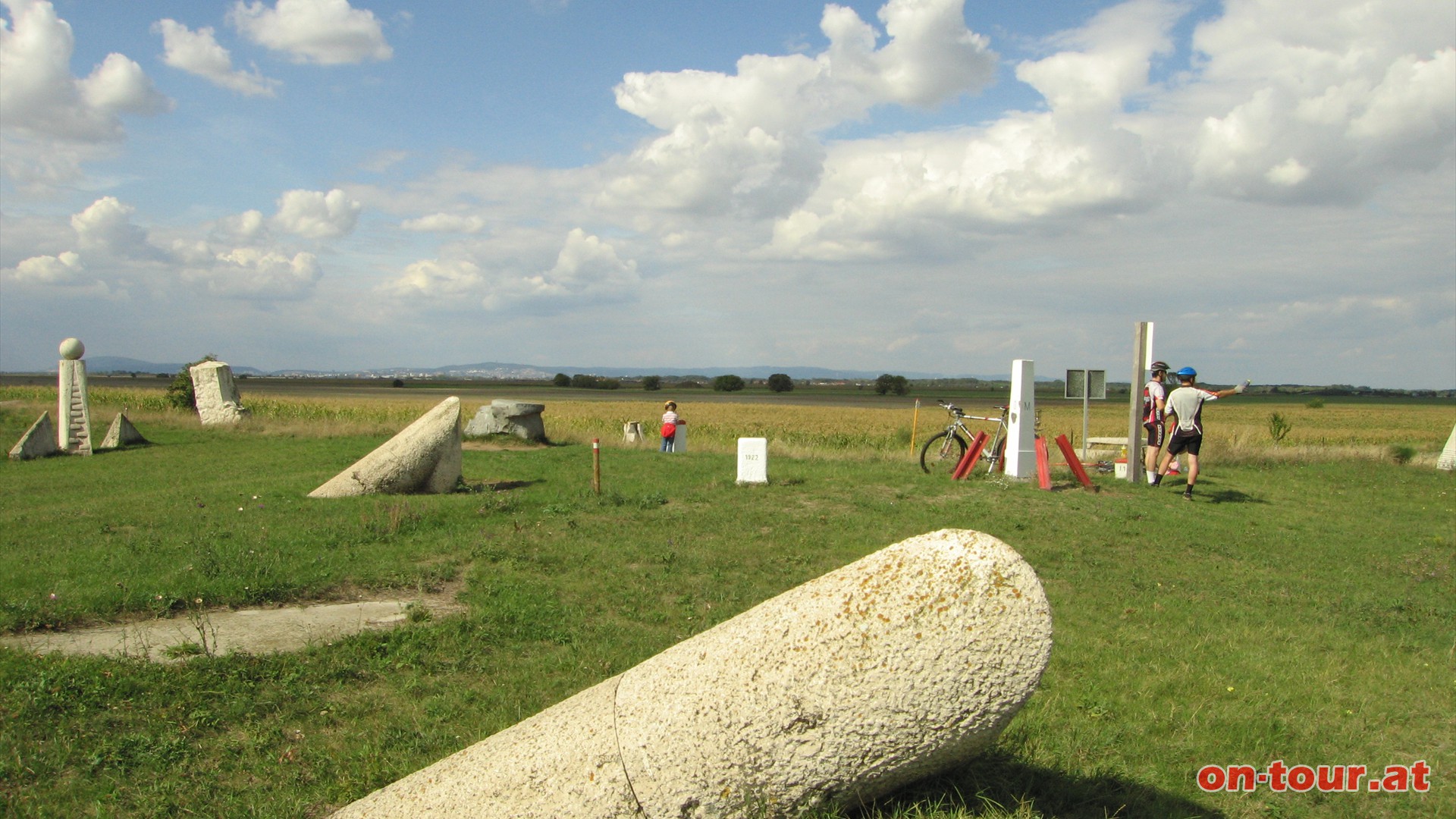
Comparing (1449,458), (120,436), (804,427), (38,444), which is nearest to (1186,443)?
(1449,458)

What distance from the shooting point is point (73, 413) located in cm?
1914

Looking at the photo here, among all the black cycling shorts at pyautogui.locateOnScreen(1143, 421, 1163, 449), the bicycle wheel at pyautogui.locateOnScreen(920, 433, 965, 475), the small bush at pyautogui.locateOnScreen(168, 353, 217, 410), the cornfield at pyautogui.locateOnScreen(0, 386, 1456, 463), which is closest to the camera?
the black cycling shorts at pyautogui.locateOnScreen(1143, 421, 1163, 449)

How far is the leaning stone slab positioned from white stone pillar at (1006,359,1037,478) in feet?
38.4

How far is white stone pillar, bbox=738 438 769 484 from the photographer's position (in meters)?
13.9

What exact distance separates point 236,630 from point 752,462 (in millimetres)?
8593

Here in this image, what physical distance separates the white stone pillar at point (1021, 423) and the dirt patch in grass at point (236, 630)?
987cm

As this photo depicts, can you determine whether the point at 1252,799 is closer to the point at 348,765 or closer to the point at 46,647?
the point at 348,765

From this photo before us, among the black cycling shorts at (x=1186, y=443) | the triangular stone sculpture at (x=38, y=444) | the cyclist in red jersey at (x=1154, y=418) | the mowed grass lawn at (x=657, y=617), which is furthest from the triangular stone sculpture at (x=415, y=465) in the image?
the cyclist in red jersey at (x=1154, y=418)

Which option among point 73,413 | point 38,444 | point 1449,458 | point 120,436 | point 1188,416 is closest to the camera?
point 1188,416

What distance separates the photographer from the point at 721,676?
307 centimetres

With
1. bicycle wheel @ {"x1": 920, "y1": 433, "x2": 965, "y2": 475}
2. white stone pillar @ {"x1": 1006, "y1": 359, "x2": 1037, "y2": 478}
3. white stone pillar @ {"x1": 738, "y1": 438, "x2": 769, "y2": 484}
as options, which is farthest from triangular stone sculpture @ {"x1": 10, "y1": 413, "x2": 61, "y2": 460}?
white stone pillar @ {"x1": 1006, "y1": 359, "x2": 1037, "y2": 478}

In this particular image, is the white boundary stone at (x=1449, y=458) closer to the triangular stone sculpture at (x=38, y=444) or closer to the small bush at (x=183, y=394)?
the triangular stone sculpture at (x=38, y=444)

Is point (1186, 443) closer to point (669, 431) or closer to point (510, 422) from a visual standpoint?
point (669, 431)

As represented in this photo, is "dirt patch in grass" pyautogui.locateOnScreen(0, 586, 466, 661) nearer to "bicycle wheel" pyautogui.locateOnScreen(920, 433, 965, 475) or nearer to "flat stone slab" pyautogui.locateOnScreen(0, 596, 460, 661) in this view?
"flat stone slab" pyautogui.locateOnScreen(0, 596, 460, 661)
